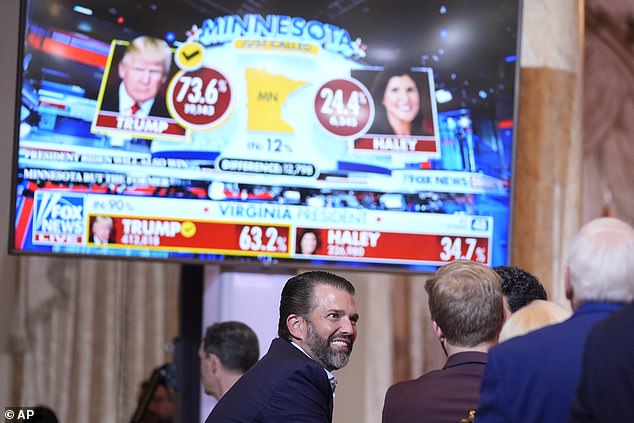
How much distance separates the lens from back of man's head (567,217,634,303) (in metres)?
2.07

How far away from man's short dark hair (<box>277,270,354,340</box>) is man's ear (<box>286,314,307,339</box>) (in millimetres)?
11

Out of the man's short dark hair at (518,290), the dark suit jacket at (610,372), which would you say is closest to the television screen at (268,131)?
the man's short dark hair at (518,290)

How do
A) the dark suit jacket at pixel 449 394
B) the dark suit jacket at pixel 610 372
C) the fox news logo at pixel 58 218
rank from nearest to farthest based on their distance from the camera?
the dark suit jacket at pixel 610 372 → the dark suit jacket at pixel 449 394 → the fox news logo at pixel 58 218

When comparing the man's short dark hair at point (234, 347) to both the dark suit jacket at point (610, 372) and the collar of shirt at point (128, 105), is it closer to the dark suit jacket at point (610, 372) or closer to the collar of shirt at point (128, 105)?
the collar of shirt at point (128, 105)

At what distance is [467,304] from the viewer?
258 centimetres

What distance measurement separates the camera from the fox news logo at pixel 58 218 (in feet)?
14.1

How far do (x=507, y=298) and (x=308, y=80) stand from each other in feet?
6.09

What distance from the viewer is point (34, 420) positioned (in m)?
4.14

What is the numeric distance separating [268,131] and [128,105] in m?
0.59

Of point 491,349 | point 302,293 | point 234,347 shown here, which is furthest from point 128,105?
point 491,349
